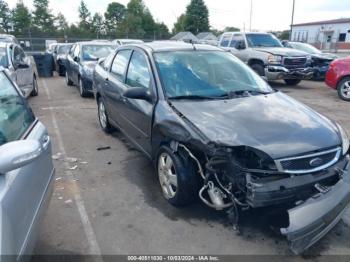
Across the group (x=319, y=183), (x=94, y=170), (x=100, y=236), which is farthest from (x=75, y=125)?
(x=319, y=183)

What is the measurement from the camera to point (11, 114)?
8.87ft

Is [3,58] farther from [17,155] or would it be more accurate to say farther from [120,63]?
[17,155]

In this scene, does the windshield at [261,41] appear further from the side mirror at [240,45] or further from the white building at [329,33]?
the white building at [329,33]

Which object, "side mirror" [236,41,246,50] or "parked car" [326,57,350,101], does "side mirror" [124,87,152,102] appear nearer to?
"parked car" [326,57,350,101]

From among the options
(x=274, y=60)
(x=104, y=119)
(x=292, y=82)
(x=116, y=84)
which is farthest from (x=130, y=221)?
(x=292, y=82)

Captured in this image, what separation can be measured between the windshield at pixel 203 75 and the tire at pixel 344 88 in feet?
19.2

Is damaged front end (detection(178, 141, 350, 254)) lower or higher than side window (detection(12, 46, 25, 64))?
lower

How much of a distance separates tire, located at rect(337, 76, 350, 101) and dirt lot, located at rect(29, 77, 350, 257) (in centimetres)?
680

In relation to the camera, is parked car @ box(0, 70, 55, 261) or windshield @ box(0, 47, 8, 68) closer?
parked car @ box(0, 70, 55, 261)

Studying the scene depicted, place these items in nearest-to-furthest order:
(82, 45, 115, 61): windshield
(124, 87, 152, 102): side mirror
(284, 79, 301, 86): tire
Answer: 1. (124, 87, 152, 102): side mirror
2. (82, 45, 115, 61): windshield
3. (284, 79, 301, 86): tire

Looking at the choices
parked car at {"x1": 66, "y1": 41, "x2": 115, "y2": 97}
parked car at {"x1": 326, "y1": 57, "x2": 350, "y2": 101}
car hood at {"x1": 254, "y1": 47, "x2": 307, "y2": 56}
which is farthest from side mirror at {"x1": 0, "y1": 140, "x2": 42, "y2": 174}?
car hood at {"x1": 254, "y1": 47, "x2": 307, "y2": 56}

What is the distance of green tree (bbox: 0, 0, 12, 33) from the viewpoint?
57.7 meters

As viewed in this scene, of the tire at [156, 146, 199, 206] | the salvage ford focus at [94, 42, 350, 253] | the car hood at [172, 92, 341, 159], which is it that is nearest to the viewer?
the salvage ford focus at [94, 42, 350, 253]

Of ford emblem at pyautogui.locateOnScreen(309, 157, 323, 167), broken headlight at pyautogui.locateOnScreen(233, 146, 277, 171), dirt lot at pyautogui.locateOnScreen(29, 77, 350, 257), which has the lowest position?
dirt lot at pyautogui.locateOnScreen(29, 77, 350, 257)
